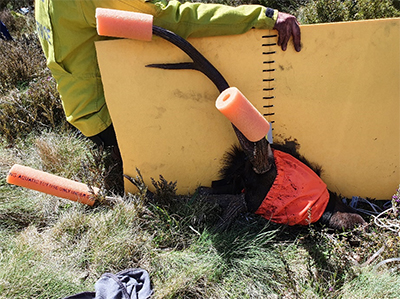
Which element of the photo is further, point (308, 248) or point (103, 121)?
point (103, 121)

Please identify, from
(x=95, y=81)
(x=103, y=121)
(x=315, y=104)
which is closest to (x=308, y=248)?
(x=315, y=104)

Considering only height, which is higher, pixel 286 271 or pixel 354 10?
pixel 354 10

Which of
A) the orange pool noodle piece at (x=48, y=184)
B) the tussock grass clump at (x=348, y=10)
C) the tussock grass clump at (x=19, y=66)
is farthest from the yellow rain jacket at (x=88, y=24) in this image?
the tussock grass clump at (x=19, y=66)

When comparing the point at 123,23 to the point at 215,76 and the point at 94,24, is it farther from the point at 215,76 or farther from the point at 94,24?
the point at 215,76

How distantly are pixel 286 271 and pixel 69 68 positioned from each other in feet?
6.27

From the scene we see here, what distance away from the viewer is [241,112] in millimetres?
1615

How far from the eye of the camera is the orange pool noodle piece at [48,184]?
2.25 metres

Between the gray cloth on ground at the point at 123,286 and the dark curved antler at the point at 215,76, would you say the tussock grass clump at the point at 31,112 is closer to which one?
the dark curved antler at the point at 215,76

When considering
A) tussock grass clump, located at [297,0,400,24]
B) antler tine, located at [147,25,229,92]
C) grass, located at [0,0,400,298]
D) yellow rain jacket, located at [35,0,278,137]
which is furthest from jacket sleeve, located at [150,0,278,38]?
tussock grass clump, located at [297,0,400,24]

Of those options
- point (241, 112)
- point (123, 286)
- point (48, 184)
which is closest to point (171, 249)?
point (123, 286)

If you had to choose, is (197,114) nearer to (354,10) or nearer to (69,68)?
(69,68)

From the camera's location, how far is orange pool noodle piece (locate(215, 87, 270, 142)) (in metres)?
1.59

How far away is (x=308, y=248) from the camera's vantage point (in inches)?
83.4

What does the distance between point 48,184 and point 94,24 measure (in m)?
1.13
